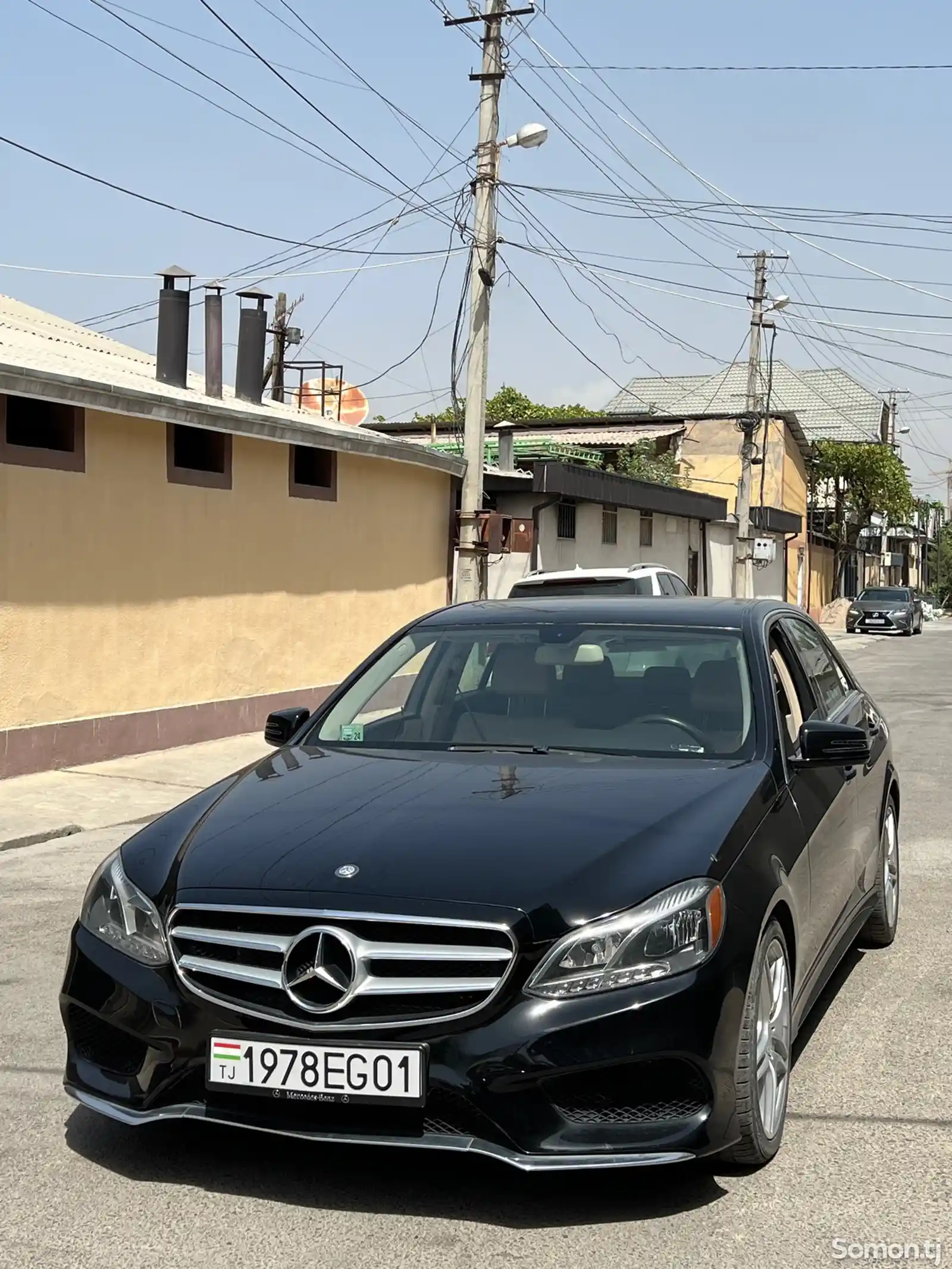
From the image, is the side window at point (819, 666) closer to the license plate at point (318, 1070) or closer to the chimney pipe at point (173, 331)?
the license plate at point (318, 1070)

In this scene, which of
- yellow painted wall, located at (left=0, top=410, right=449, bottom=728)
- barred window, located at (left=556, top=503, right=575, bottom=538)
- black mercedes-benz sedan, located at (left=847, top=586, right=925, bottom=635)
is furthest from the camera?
black mercedes-benz sedan, located at (left=847, top=586, right=925, bottom=635)

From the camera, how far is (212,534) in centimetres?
1420

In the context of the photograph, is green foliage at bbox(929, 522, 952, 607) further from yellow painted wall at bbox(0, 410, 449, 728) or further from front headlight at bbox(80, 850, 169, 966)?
front headlight at bbox(80, 850, 169, 966)

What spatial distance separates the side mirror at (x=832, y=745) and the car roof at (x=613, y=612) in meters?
0.67

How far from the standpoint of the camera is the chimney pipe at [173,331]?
15781 mm

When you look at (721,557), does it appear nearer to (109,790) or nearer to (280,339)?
(280,339)

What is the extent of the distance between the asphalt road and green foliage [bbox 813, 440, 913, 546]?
55.3 metres

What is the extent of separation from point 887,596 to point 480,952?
147 feet

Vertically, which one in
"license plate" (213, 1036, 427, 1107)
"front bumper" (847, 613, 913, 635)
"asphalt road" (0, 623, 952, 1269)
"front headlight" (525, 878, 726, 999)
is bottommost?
"front bumper" (847, 613, 913, 635)

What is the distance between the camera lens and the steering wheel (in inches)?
183

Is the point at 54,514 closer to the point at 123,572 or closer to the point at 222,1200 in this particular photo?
the point at 123,572

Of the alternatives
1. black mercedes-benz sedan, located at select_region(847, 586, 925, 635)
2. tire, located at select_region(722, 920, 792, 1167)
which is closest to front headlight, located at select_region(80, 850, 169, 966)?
tire, located at select_region(722, 920, 792, 1167)

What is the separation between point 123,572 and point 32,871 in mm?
5005

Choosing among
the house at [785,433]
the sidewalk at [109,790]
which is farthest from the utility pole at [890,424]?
the sidewalk at [109,790]
